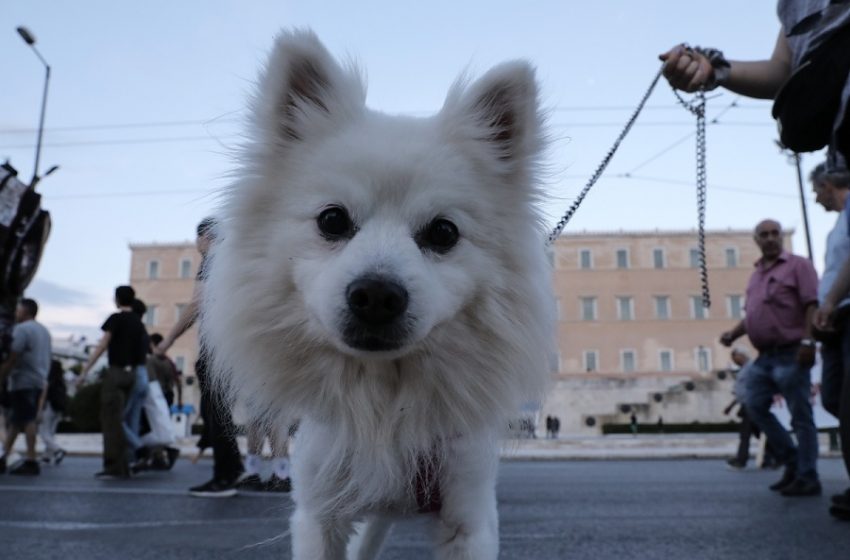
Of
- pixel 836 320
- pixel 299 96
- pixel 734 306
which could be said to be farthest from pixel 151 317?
pixel 299 96

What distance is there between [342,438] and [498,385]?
1.87 ft

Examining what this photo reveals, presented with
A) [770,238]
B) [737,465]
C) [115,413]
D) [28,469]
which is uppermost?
[770,238]

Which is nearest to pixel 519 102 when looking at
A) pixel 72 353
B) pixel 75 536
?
pixel 75 536

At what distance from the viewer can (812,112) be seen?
114 inches

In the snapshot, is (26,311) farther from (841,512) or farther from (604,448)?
(604,448)

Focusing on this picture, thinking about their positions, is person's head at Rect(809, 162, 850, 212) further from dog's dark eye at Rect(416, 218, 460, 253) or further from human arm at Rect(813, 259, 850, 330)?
dog's dark eye at Rect(416, 218, 460, 253)

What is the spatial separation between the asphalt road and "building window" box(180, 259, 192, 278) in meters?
57.2

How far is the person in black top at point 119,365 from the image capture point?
9227 mm

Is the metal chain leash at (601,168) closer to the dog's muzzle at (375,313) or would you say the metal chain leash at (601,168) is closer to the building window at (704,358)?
the dog's muzzle at (375,313)

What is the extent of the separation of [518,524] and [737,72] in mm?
3628

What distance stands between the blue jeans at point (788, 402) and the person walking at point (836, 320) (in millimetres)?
1747

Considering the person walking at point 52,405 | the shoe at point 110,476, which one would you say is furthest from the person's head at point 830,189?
the person walking at point 52,405

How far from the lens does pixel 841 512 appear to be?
5273 mm

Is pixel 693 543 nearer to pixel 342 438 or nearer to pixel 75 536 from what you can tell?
pixel 342 438
